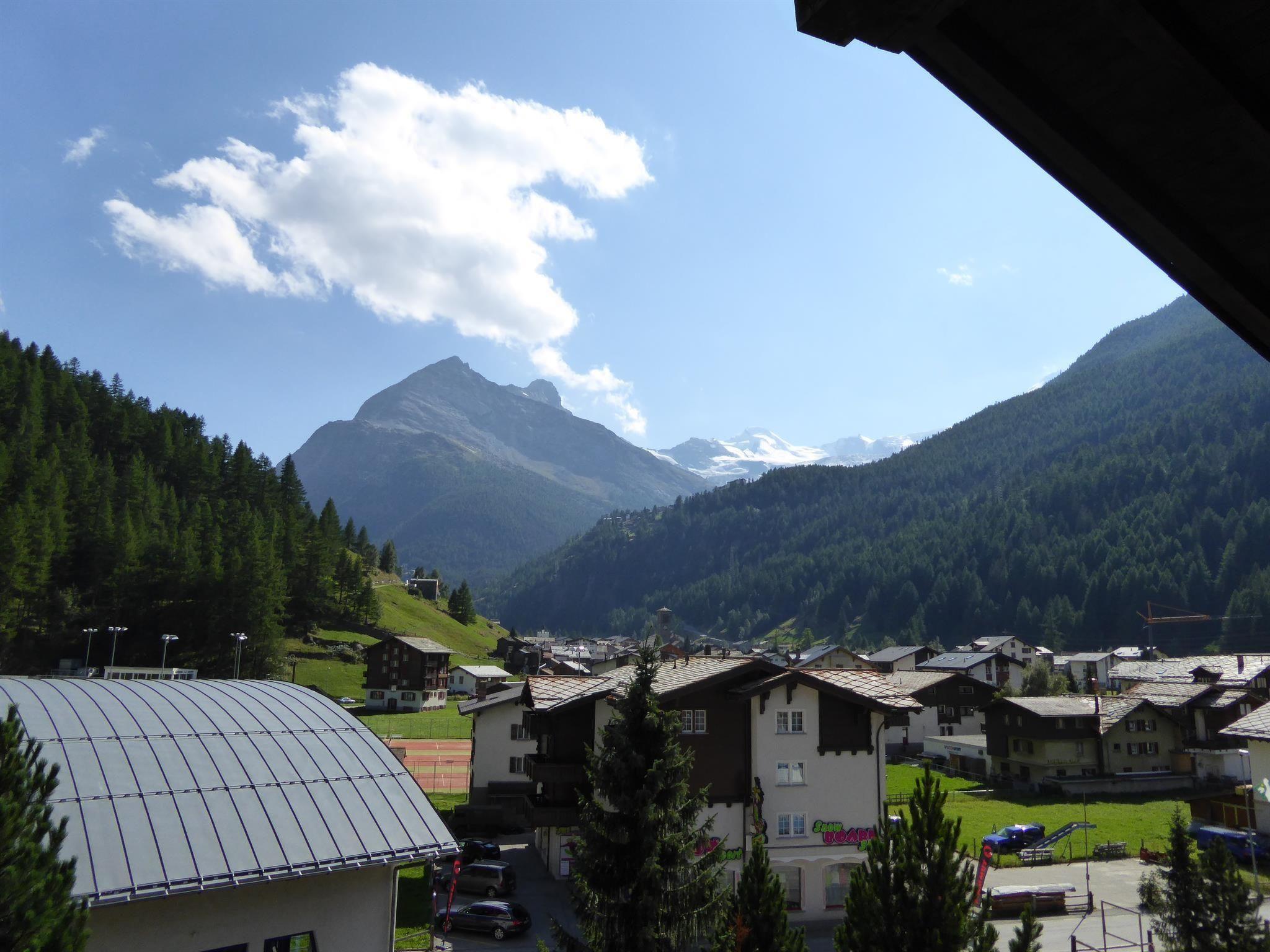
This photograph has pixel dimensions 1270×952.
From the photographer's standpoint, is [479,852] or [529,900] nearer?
[529,900]

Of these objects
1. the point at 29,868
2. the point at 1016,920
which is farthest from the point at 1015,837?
the point at 29,868

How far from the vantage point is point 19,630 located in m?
90.4

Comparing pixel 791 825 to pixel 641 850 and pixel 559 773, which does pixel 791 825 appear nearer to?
pixel 559 773

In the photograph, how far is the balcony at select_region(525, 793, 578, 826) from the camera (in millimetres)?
33125

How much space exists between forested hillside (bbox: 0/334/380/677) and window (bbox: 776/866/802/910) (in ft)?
276

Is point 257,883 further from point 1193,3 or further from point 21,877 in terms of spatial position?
point 1193,3

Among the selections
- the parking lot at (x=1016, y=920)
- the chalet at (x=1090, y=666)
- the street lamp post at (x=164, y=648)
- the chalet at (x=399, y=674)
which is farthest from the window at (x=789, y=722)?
the chalet at (x=1090, y=666)

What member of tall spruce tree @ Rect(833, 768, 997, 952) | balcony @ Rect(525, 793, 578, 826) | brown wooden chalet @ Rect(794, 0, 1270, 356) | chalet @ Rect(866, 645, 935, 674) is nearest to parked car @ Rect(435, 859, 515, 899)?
balcony @ Rect(525, 793, 578, 826)

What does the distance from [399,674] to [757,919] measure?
98133mm

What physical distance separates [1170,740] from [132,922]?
78709 millimetres

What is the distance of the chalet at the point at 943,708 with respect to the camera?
8375 centimetres

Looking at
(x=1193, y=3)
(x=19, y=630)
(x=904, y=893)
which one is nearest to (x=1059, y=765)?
(x=904, y=893)

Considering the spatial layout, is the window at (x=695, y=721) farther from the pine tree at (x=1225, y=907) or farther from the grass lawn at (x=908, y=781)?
the grass lawn at (x=908, y=781)

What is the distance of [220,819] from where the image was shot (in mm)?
14375
